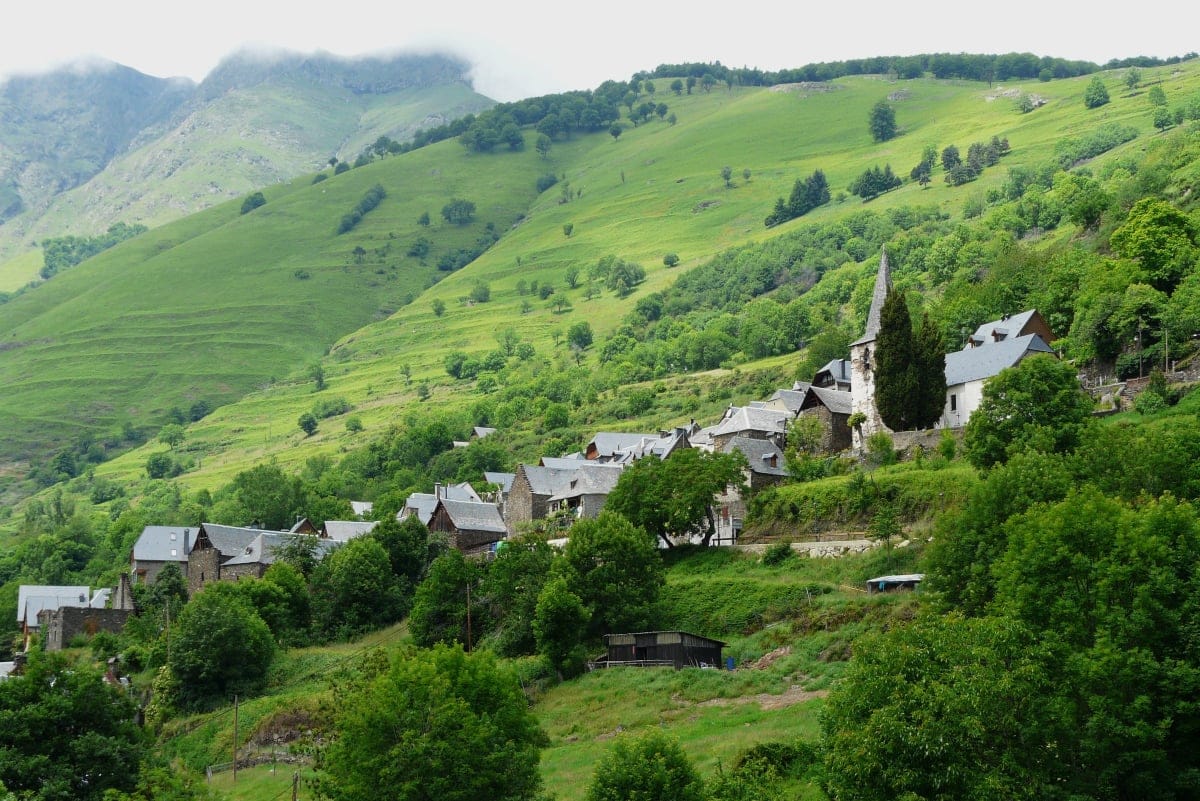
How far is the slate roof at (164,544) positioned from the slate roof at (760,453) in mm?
45869

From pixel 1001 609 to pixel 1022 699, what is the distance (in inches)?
266

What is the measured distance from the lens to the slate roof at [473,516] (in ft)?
332

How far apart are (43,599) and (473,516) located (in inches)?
1518

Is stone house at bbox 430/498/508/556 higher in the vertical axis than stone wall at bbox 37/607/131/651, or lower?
higher

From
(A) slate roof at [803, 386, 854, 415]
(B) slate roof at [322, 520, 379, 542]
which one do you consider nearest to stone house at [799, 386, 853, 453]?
(A) slate roof at [803, 386, 854, 415]

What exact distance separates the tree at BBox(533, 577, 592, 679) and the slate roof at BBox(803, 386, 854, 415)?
93.0ft

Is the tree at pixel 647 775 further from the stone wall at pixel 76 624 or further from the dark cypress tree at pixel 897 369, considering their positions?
the stone wall at pixel 76 624

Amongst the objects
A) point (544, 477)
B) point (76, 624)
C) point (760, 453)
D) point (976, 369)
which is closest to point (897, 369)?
point (976, 369)

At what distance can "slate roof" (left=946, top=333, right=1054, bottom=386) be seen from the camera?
85.3 meters

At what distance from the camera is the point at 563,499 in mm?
99375

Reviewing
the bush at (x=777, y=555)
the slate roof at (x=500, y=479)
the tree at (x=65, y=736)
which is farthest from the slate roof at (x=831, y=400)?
the tree at (x=65, y=736)

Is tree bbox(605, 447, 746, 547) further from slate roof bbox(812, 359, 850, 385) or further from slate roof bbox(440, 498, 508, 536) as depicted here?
slate roof bbox(812, 359, 850, 385)

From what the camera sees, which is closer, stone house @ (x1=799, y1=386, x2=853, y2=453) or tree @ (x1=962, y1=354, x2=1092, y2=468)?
tree @ (x1=962, y1=354, x2=1092, y2=468)

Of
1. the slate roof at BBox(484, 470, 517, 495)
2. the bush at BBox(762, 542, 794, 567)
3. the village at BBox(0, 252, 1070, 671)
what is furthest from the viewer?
the slate roof at BBox(484, 470, 517, 495)
